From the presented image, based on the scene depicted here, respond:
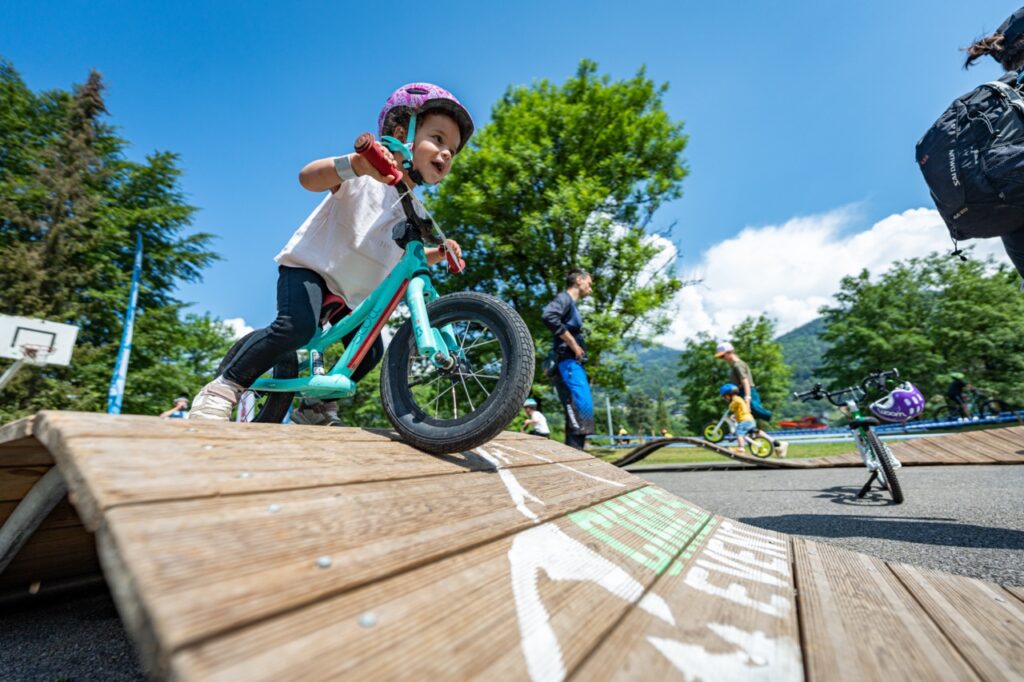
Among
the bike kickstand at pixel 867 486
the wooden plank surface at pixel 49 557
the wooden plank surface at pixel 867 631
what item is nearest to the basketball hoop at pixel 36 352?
the wooden plank surface at pixel 49 557

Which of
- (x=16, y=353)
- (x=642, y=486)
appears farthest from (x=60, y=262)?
(x=642, y=486)

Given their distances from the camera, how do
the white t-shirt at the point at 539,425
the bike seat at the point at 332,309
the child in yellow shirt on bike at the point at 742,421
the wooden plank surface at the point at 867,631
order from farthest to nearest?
the child in yellow shirt on bike at the point at 742,421 < the white t-shirt at the point at 539,425 < the bike seat at the point at 332,309 < the wooden plank surface at the point at 867,631

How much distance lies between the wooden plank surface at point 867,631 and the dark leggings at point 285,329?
2.18 metres

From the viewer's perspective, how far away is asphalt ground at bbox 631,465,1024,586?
86.7 inches

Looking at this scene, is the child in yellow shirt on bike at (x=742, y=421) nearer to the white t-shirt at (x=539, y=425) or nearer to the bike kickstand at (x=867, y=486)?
the white t-shirt at (x=539, y=425)

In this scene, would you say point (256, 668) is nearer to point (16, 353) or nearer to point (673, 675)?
point (673, 675)

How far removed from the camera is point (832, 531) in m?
2.80

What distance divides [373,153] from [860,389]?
195 inches

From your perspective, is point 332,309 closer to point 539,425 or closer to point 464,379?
point 464,379

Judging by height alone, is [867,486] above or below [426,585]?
below

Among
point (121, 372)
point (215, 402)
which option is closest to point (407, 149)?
point (215, 402)

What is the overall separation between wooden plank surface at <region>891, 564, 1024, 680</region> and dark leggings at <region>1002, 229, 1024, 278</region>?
163 cm

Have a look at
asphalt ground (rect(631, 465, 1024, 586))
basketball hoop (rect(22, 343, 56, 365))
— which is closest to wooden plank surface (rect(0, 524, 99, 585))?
basketball hoop (rect(22, 343, 56, 365))

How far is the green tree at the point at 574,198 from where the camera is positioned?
12.7 metres
